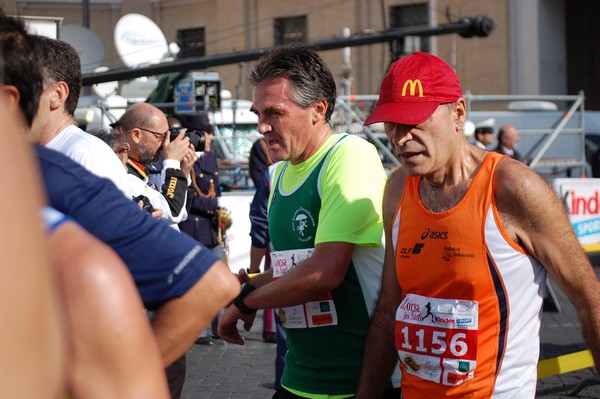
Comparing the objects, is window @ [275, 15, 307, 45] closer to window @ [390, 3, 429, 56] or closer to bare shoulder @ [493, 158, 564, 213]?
window @ [390, 3, 429, 56]

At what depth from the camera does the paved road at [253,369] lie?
727cm

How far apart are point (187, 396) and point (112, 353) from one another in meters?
6.05

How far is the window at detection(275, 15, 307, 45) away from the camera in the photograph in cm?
3600

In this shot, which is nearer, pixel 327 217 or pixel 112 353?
pixel 112 353

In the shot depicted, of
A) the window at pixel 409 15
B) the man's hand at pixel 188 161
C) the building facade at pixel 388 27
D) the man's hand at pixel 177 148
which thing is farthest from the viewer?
the window at pixel 409 15

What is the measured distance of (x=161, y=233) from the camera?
5.89 ft

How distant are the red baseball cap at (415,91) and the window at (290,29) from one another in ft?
108

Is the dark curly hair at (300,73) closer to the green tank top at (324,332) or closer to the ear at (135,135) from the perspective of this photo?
the green tank top at (324,332)

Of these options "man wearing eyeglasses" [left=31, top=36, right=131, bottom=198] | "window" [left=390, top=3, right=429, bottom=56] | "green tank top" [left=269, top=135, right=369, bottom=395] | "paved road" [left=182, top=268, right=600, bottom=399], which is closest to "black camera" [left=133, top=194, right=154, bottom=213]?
"man wearing eyeglasses" [left=31, top=36, right=131, bottom=198]

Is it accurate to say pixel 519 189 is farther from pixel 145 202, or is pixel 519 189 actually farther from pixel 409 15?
pixel 409 15

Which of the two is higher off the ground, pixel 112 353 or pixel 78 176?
pixel 78 176

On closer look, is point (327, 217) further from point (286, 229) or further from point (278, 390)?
point (278, 390)

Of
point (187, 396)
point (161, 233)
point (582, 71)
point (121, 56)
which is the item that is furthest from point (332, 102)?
point (582, 71)

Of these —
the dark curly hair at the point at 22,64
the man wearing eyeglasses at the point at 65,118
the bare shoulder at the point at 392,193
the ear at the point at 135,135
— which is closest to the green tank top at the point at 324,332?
the bare shoulder at the point at 392,193
